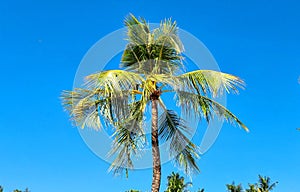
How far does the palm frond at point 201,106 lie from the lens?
9607mm

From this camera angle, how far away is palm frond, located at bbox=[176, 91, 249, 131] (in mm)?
9607

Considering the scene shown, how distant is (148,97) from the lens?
377 inches

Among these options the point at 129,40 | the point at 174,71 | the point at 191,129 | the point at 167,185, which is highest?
the point at 167,185

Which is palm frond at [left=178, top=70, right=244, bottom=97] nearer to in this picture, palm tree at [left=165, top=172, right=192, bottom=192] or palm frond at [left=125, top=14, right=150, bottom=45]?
palm frond at [left=125, top=14, right=150, bottom=45]

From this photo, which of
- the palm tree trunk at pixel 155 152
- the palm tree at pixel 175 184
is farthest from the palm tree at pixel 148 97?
the palm tree at pixel 175 184

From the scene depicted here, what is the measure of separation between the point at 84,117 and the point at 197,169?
3.09 metres

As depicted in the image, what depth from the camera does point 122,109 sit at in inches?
367

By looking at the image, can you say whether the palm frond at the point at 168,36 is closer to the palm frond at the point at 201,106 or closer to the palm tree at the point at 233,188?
the palm frond at the point at 201,106

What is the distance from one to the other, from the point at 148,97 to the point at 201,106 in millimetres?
1285

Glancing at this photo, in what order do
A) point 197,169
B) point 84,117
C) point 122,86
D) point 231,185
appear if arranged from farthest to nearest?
point 231,185, point 197,169, point 84,117, point 122,86

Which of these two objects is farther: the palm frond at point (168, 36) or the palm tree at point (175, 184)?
the palm tree at point (175, 184)

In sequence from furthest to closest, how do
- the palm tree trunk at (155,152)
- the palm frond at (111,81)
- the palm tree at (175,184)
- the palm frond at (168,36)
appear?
the palm tree at (175,184) < the palm frond at (168,36) < the palm tree trunk at (155,152) < the palm frond at (111,81)

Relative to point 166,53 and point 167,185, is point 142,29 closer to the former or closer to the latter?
point 166,53

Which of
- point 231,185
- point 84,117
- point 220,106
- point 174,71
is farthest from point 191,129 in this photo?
point 231,185
